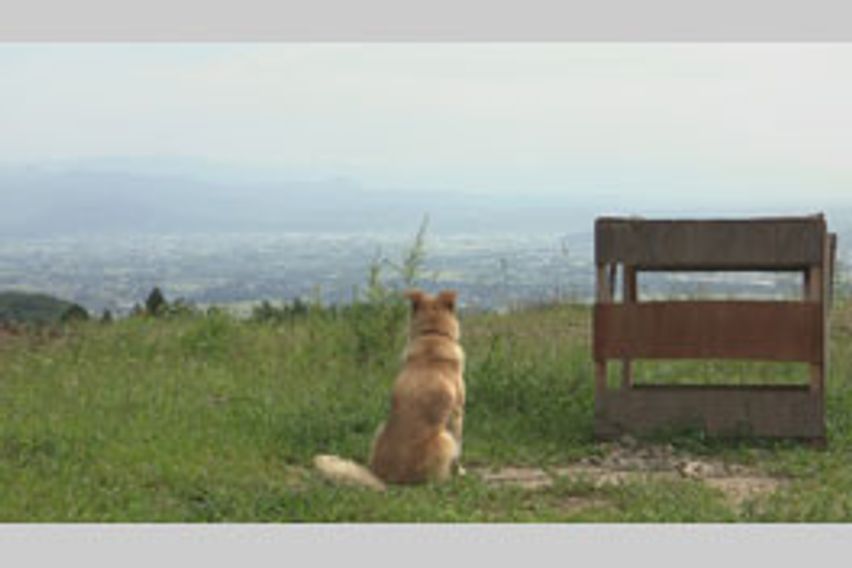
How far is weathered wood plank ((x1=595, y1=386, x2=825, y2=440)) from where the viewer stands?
941cm

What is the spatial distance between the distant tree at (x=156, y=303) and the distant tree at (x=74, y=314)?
0.74m

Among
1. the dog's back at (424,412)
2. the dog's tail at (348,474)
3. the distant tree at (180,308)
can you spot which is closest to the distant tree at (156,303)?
the distant tree at (180,308)

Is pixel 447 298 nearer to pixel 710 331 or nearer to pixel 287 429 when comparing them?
pixel 287 429

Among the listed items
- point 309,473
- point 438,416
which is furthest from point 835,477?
point 309,473

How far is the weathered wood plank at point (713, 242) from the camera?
30.3ft

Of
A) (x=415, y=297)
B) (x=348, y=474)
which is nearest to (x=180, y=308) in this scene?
(x=415, y=297)

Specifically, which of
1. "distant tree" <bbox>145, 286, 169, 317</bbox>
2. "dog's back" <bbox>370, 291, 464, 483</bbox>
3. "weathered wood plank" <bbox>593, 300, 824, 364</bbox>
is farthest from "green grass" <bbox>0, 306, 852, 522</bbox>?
"weathered wood plank" <bbox>593, 300, 824, 364</bbox>

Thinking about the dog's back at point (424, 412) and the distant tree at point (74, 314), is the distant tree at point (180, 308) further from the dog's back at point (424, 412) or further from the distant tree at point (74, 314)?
the dog's back at point (424, 412)

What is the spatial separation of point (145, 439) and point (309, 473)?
4.18 ft

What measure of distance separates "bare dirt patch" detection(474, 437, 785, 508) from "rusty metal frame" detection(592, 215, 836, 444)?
469 millimetres

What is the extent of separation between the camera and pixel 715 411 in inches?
376

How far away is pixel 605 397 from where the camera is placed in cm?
964

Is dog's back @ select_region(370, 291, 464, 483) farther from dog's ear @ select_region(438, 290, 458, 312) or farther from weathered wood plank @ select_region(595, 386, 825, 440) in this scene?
weathered wood plank @ select_region(595, 386, 825, 440)

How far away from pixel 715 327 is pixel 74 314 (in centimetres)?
906
